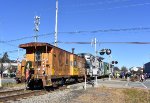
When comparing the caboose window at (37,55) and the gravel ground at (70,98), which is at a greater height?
the caboose window at (37,55)

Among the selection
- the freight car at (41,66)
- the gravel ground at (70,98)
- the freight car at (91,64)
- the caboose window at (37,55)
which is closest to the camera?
the gravel ground at (70,98)

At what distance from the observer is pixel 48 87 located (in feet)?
97.7

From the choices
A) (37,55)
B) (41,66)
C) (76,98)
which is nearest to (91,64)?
(37,55)

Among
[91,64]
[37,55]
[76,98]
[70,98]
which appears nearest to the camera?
[70,98]

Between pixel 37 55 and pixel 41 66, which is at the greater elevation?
pixel 37 55

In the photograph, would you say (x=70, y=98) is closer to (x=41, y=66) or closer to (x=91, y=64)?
(x=41, y=66)

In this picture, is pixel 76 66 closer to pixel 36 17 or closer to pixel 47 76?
pixel 47 76

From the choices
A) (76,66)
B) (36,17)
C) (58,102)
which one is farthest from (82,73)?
(58,102)

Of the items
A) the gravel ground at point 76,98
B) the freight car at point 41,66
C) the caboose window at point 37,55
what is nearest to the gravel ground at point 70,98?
the gravel ground at point 76,98

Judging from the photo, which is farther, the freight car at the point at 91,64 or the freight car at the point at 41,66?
the freight car at the point at 91,64

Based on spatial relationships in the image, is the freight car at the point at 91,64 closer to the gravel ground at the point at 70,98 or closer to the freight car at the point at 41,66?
the freight car at the point at 41,66

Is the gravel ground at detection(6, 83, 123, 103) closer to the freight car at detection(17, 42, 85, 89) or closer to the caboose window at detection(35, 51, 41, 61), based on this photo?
the freight car at detection(17, 42, 85, 89)

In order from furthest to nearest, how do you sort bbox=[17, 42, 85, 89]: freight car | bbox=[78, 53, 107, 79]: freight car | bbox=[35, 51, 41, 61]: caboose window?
bbox=[78, 53, 107, 79]: freight car
bbox=[35, 51, 41, 61]: caboose window
bbox=[17, 42, 85, 89]: freight car

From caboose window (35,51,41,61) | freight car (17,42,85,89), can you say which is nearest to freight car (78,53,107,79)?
freight car (17,42,85,89)
